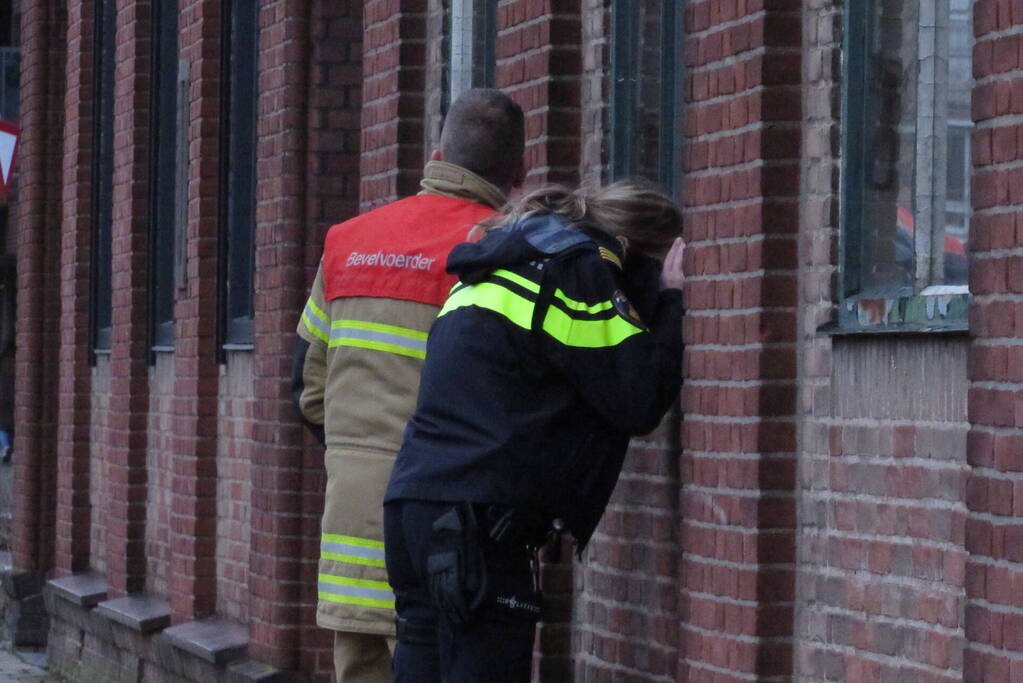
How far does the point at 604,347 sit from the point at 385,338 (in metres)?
1.03

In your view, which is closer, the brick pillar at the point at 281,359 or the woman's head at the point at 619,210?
the woman's head at the point at 619,210

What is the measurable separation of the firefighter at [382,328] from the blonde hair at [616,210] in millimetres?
443

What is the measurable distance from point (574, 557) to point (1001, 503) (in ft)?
7.65

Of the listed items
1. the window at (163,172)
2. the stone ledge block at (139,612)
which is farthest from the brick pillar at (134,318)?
the stone ledge block at (139,612)

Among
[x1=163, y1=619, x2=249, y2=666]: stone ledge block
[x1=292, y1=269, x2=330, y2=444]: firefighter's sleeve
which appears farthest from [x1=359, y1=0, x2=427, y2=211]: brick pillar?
[x1=163, y1=619, x2=249, y2=666]: stone ledge block

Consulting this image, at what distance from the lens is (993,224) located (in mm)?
4344

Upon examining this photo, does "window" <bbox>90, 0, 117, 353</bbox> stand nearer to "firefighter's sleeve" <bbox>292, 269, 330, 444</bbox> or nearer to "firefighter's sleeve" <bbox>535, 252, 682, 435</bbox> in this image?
"firefighter's sleeve" <bbox>292, 269, 330, 444</bbox>

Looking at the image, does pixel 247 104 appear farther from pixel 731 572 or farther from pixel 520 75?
pixel 731 572

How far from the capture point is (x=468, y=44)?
750 centimetres

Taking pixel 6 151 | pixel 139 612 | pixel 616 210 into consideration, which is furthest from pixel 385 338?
pixel 6 151

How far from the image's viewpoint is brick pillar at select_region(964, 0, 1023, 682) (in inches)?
167

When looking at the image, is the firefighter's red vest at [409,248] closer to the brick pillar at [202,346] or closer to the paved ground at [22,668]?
the brick pillar at [202,346]

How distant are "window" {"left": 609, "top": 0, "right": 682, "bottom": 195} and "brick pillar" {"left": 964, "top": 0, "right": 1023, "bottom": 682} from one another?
1723 millimetres

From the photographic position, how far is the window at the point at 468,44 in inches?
292
